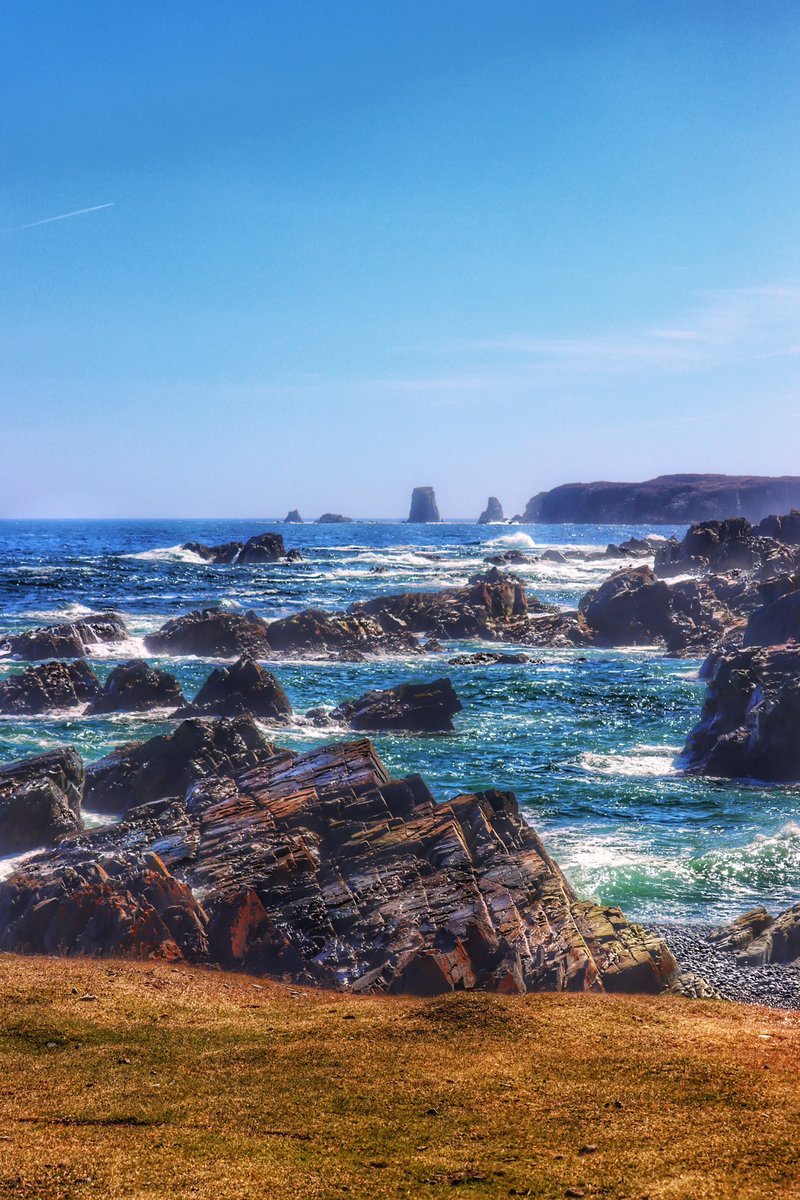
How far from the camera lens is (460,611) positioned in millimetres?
68062

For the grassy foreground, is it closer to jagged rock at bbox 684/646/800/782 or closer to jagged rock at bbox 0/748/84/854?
jagged rock at bbox 0/748/84/854

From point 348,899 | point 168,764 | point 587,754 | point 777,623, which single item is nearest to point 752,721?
point 587,754

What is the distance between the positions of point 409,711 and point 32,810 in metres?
18.3

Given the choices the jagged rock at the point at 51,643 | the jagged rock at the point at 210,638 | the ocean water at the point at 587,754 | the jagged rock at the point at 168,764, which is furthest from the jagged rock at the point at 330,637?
the jagged rock at the point at 168,764

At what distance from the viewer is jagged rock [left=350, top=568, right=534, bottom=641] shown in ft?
218

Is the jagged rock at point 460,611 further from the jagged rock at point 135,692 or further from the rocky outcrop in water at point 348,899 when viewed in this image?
the rocky outcrop in water at point 348,899

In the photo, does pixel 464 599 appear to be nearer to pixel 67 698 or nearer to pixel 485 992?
pixel 67 698

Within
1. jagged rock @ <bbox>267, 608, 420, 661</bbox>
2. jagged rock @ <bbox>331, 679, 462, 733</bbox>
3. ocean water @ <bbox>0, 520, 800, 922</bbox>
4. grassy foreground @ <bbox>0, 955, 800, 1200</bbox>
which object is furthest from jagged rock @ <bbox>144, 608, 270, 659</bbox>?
grassy foreground @ <bbox>0, 955, 800, 1200</bbox>

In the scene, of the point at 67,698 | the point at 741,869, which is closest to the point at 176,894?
the point at 741,869

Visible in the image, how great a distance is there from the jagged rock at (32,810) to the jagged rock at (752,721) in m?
20.5

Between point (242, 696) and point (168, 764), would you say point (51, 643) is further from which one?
point (168, 764)

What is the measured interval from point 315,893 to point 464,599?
5511 centimetres

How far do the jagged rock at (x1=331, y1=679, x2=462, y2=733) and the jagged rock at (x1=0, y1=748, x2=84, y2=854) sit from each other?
15840 millimetres

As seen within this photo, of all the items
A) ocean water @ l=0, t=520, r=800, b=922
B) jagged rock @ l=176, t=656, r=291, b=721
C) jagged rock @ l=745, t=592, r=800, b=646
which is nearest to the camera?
ocean water @ l=0, t=520, r=800, b=922
